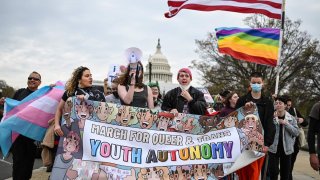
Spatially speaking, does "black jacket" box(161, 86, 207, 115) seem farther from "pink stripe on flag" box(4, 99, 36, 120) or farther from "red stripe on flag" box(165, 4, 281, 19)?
"red stripe on flag" box(165, 4, 281, 19)

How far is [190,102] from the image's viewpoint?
5387 mm

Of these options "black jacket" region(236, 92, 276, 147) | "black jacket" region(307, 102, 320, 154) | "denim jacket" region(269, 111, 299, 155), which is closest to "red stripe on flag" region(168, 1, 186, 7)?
"denim jacket" region(269, 111, 299, 155)

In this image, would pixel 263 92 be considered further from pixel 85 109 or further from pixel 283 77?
pixel 283 77

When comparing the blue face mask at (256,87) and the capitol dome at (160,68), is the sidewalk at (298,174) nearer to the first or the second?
the blue face mask at (256,87)

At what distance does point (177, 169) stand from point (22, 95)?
9.27 ft

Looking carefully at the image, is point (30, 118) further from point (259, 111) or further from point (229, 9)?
point (229, 9)

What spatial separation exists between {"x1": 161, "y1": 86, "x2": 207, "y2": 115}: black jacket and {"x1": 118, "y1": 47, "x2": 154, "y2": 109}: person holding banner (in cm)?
37

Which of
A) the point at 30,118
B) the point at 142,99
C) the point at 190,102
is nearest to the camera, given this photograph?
the point at 142,99

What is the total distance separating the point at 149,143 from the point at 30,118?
1844 mm

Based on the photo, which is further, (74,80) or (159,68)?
(159,68)

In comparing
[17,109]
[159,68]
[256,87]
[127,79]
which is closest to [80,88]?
[127,79]

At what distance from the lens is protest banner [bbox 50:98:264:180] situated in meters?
4.60

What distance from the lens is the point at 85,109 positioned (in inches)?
194

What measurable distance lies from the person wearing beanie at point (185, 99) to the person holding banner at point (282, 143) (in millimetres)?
1901
